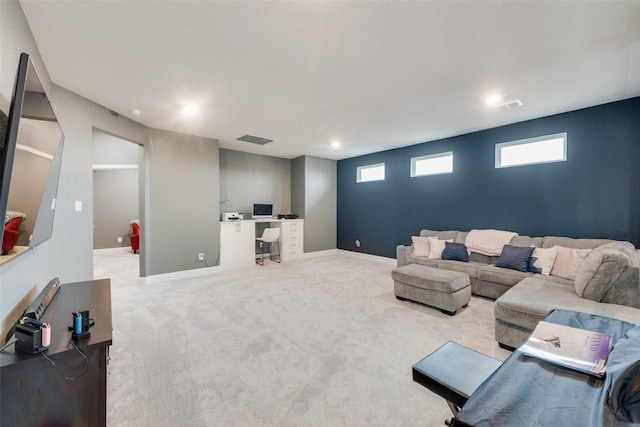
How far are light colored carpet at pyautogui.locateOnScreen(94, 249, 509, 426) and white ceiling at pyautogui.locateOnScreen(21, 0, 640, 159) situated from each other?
2.54 meters

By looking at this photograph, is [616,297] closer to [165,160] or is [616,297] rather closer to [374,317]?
[374,317]

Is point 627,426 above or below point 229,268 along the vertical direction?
above

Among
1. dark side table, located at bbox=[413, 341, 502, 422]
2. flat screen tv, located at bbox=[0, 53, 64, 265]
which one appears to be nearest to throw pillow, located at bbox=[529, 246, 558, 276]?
dark side table, located at bbox=[413, 341, 502, 422]

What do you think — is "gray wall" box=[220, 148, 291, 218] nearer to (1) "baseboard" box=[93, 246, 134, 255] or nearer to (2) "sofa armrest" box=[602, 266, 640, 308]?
(1) "baseboard" box=[93, 246, 134, 255]

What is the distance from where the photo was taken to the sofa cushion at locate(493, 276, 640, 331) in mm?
2043

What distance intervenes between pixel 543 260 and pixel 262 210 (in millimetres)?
5068

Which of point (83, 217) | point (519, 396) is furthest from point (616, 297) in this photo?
point (83, 217)

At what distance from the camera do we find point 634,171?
3.06m

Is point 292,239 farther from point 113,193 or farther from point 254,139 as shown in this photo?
point 113,193

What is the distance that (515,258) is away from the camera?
11.2 ft

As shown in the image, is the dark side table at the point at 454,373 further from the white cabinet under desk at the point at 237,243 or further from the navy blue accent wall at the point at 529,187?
the white cabinet under desk at the point at 237,243

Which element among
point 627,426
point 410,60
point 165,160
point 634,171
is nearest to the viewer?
point 627,426

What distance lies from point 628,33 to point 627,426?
2.72m

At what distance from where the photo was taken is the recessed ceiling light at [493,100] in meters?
3.03
